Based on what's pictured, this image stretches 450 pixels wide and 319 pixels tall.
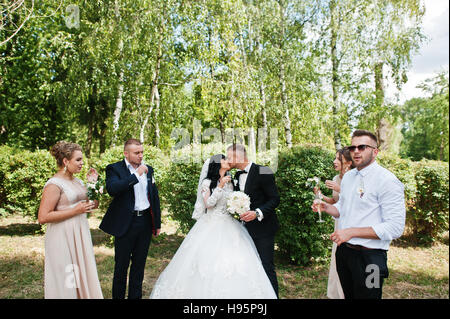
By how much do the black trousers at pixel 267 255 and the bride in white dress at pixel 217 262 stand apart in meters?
0.15

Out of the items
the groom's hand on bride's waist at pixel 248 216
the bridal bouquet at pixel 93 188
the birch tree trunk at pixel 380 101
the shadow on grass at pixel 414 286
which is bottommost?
the shadow on grass at pixel 414 286

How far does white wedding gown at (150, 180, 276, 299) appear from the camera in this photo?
3.37 m

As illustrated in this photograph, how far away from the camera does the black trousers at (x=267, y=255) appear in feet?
12.9

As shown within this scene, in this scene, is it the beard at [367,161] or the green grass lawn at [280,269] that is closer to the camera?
the beard at [367,161]

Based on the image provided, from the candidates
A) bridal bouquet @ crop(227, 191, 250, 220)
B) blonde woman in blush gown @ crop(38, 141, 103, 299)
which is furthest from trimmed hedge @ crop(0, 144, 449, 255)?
blonde woman in blush gown @ crop(38, 141, 103, 299)

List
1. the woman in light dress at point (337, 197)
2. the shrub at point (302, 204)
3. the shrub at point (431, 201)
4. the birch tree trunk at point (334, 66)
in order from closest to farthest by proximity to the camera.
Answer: the woman in light dress at point (337, 197) < the shrub at point (302, 204) < the shrub at point (431, 201) < the birch tree trunk at point (334, 66)

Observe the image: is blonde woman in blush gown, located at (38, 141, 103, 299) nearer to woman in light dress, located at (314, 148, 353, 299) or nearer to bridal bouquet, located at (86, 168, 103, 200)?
bridal bouquet, located at (86, 168, 103, 200)

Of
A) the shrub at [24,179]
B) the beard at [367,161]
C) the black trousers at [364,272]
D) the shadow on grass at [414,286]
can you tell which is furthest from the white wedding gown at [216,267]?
the shrub at [24,179]

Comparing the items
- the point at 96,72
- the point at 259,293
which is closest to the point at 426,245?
the point at 259,293

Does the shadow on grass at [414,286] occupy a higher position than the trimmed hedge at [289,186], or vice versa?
the trimmed hedge at [289,186]

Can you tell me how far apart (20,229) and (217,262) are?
7652 millimetres

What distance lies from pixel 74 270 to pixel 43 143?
45.8 ft

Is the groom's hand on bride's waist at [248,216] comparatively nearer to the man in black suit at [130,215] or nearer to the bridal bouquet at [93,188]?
the man in black suit at [130,215]

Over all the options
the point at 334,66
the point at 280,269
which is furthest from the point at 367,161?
the point at 334,66
